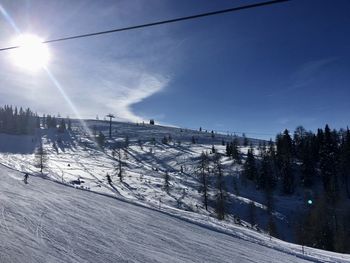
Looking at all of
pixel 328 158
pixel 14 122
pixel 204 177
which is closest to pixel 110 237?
pixel 204 177

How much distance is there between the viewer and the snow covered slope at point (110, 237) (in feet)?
35.7

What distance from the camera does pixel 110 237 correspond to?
1421cm

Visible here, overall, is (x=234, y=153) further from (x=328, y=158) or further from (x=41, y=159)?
(x=41, y=159)

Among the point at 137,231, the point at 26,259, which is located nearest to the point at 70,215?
the point at 137,231

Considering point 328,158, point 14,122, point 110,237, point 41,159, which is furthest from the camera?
point 14,122

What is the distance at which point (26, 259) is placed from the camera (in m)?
9.34

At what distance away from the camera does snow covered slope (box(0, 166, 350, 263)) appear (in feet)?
35.7

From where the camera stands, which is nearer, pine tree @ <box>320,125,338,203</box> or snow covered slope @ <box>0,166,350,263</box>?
snow covered slope @ <box>0,166,350,263</box>

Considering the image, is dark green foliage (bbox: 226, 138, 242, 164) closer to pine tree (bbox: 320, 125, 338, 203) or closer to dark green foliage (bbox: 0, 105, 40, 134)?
pine tree (bbox: 320, 125, 338, 203)

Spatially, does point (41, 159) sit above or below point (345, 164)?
above

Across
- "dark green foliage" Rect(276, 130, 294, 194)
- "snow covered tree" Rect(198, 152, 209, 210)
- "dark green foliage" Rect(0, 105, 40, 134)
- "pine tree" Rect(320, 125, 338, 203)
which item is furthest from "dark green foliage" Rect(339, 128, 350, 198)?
"dark green foliage" Rect(0, 105, 40, 134)

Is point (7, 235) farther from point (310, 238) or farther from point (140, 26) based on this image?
point (310, 238)

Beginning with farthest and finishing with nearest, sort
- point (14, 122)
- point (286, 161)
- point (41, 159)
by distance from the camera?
1. point (14, 122)
2. point (286, 161)
3. point (41, 159)

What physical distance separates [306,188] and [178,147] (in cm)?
6861
